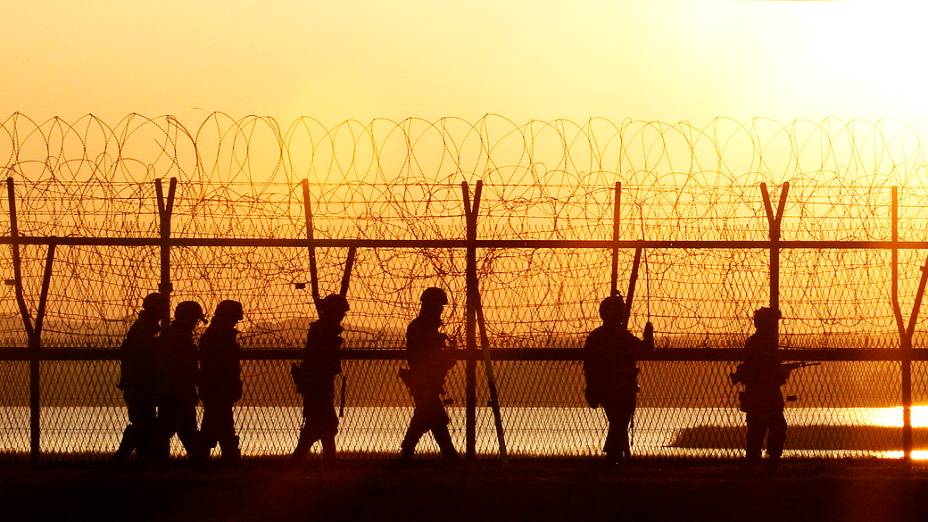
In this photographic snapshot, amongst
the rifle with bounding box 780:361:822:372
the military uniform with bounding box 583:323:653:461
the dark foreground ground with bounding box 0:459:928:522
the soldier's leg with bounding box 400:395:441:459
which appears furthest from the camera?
the rifle with bounding box 780:361:822:372

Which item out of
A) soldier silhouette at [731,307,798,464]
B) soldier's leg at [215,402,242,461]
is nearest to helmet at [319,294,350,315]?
soldier's leg at [215,402,242,461]

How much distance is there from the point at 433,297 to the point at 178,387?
2.17 meters

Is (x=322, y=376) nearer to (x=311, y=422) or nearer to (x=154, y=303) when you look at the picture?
(x=311, y=422)

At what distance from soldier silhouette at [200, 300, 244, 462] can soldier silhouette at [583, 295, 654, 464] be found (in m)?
2.84

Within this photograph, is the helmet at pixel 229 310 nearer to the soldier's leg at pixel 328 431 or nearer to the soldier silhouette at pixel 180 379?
the soldier silhouette at pixel 180 379

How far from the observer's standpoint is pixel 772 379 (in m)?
13.1

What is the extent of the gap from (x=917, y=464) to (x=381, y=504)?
18.2 feet

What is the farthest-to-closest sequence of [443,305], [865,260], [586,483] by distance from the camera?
[865,260] → [443,305] → [586,483]

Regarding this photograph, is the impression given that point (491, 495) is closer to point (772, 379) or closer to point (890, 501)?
point (890, 501)

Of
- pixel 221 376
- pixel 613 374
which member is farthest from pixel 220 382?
pixel 613 374

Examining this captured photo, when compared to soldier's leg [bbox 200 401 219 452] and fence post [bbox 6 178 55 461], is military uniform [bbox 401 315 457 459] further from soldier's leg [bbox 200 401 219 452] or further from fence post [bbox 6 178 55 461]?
fence post [bbox 6 178 55 461]

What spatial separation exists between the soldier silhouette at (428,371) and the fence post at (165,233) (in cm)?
206

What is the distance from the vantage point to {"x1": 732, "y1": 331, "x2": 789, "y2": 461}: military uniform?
13.1 metres

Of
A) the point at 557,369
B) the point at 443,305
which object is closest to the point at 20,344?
the point at 443,305
